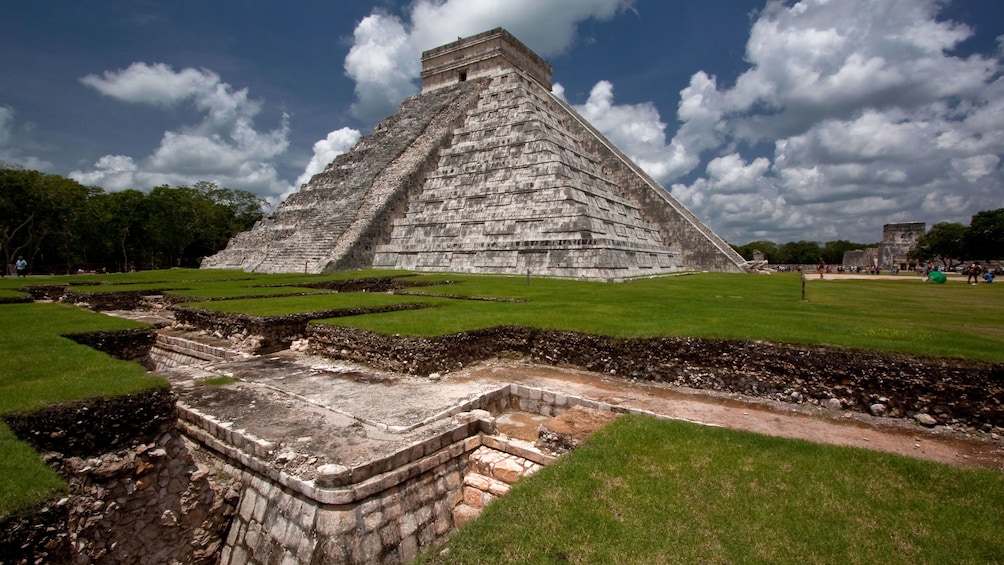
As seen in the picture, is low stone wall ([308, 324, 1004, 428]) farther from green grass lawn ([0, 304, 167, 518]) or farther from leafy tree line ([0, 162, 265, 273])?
leafy tree line ([0, 162, 265, 273])

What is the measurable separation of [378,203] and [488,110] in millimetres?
9392

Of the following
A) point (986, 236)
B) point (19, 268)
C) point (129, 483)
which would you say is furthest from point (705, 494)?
point (986, 236)

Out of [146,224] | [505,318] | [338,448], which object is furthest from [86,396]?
[146,224]

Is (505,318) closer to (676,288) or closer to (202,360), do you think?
(202,360)

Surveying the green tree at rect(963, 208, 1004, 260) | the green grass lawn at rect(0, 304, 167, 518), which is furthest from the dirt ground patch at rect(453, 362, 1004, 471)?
the green tree at rect(963, 208, 1004, 260)

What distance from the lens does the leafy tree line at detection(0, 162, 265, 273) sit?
31062mm

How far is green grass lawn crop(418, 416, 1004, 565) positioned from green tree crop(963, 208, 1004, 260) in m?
63.5

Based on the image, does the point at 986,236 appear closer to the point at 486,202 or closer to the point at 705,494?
the point at 486,202

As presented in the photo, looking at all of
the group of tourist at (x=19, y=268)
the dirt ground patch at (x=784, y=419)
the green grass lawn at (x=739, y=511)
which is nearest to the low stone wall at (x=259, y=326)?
the dirt ground patch at (x=784, y=419)

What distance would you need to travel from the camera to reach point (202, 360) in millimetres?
9805

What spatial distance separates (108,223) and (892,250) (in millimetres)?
81722

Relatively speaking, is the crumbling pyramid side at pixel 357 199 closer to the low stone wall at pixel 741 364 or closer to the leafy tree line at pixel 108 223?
the leafy tree line at pixel 108 223

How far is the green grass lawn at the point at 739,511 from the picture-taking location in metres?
3.39

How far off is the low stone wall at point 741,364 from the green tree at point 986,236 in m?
61.0
